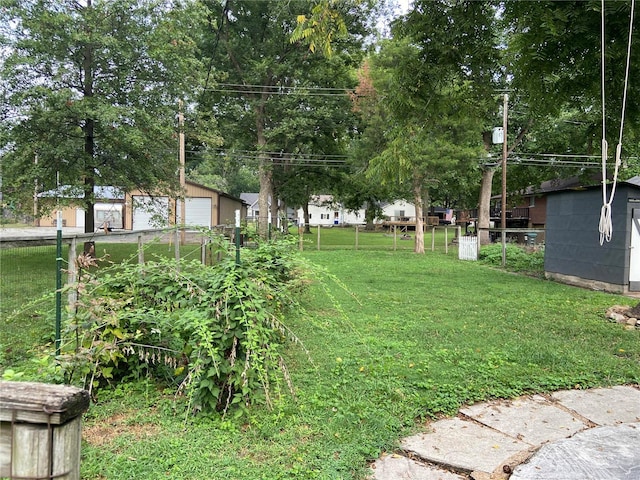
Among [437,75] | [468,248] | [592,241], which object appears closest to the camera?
[437,75]

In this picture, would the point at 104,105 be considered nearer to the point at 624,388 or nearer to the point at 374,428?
the point at 374,428

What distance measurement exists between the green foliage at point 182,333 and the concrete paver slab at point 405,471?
843 millimetres

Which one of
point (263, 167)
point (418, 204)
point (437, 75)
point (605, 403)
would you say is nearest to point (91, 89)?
point (437, 75)

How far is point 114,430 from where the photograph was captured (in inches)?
106

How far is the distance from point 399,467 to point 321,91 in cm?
1961

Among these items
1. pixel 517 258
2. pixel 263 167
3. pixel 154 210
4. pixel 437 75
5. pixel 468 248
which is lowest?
pixel 517 258

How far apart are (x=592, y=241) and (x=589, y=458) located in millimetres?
7960

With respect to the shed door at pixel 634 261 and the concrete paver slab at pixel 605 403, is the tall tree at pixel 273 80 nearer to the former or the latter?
the shed door at pixel 634 261

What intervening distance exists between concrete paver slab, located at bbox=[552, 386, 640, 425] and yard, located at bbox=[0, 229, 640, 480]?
140mm

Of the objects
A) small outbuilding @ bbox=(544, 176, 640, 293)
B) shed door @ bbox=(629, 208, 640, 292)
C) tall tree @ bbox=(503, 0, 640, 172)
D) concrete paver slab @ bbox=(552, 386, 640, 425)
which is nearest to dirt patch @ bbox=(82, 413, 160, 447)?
concrete paver slab @ bbox=(552, 386, 640, 425)

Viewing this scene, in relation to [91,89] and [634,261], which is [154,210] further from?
[634,261]

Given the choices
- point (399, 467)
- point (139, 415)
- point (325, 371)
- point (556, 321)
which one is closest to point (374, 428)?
point (399, 467)

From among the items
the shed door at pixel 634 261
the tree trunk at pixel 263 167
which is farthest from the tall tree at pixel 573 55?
the tree trunk at pixel 263 167

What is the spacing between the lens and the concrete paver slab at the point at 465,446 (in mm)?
2377
